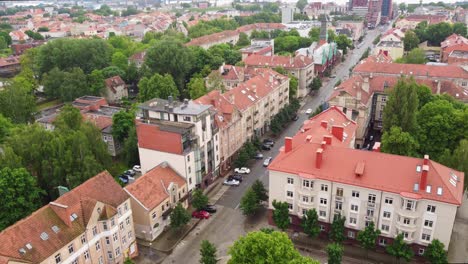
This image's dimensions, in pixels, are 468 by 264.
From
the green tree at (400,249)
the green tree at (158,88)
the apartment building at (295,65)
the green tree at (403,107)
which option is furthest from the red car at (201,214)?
the apartment building at (295,65)

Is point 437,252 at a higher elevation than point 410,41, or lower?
lower

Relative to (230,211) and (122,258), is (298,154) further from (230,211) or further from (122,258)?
(122,258)

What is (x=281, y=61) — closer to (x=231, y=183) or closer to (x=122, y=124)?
(x=122, y=124)

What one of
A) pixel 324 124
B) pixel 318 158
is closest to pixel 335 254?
pixel 318 158

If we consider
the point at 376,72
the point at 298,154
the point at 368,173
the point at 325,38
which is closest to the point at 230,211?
the point at 298,154

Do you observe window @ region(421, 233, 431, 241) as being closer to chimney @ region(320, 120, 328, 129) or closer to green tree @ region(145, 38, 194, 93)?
chimney @ region(320, 120, 328, 129)

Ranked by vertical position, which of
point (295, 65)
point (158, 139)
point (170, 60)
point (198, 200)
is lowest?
point (198, 200)
